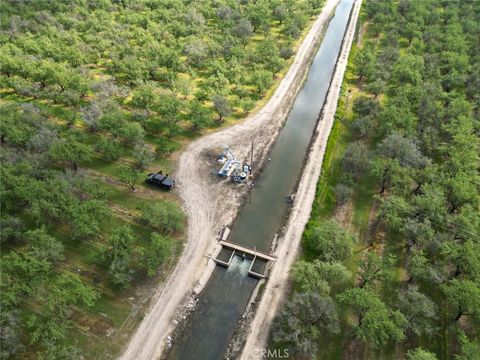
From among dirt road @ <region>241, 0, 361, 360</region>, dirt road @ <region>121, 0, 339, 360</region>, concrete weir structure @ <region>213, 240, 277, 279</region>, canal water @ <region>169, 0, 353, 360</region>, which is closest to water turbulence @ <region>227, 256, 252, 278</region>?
canal water @ <region>169, 0, 353, 360</region>

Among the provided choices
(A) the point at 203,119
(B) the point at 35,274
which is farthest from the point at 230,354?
(A) the point at 203,119

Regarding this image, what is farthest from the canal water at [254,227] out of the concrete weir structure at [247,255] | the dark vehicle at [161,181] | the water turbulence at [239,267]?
the dark vehicle at [161,181]

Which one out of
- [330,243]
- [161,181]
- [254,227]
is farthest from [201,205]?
[330,243]

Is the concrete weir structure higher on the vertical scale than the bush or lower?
lower

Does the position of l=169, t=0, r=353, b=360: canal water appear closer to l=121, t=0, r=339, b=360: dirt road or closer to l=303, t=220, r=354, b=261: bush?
l=121, t=0, r=339, b=360: dirt road

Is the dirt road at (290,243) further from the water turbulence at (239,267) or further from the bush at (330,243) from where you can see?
the water turbulence at (239,267)

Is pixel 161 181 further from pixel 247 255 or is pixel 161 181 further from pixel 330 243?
pixel 330 243
